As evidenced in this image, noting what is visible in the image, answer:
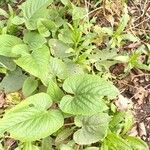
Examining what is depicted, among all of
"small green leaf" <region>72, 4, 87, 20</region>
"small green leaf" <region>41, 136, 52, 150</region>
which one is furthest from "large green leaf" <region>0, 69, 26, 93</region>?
"small green leaf" <region>72, 4, 87, 20</region>

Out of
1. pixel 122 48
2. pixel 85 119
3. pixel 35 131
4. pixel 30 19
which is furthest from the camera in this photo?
pixel 122 48

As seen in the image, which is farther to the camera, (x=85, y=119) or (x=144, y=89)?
Result: (x=144, y=89)

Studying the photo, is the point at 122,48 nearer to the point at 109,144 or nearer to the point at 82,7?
the point at 82,7

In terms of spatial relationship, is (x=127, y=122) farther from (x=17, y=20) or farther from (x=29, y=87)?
(x=17, y=20)

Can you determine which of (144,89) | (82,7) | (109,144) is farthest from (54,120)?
(82,7)

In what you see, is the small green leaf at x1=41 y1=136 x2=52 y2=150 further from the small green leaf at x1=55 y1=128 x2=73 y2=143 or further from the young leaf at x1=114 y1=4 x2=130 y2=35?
the young leaf at x1=114 y1=4 x2=130 y2=35

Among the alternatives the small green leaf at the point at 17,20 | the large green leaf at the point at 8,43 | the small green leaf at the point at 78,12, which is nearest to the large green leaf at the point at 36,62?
the large green leaf at the point at 8,43

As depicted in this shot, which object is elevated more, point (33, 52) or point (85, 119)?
point (33, 52)
